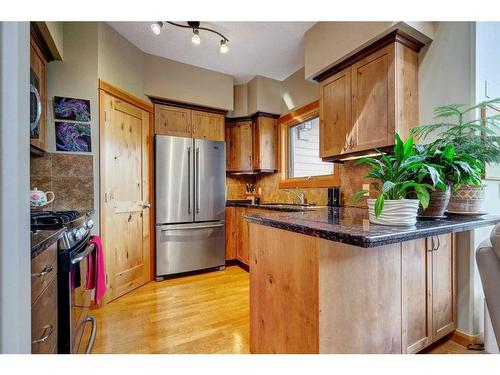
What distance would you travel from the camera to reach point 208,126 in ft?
11.4

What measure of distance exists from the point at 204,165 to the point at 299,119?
1487 mm

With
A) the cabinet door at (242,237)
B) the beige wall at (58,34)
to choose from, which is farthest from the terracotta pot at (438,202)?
the beige wall at (58,34)

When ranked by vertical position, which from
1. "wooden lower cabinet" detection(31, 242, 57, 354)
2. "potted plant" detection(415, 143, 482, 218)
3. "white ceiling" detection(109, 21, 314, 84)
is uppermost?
"white ceiling" detection(109, 21, 314, 84)

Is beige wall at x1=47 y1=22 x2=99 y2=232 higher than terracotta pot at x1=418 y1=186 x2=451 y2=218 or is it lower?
higher

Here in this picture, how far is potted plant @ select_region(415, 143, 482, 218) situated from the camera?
1310 millimetres

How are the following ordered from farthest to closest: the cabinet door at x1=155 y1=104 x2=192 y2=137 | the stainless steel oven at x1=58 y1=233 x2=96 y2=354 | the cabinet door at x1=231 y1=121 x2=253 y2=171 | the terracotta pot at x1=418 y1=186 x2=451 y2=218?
1. the cabinet door at x1=231 y1=121 x2=253 y2=171
2. the cabinet door at x1=155 y1=104 x2=192 y2=137
3. the terracotta pot at x1=418 y1=186 x2=451 y2=218
4. the stainless steel oven at x1=58 y1=233 x2=96 y2=354

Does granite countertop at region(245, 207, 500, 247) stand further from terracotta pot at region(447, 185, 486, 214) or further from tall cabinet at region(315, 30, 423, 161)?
tall cabinet at region(315, 30, 423, 161)

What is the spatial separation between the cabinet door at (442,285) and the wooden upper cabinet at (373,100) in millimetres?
818

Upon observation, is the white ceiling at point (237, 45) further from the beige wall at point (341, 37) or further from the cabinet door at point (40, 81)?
the cabinet door at point (40, 81)

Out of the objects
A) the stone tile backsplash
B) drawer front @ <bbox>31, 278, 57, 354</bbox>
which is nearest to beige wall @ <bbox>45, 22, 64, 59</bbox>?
the stone tile backsplash

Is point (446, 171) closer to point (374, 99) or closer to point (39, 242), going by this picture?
point (374, 99)

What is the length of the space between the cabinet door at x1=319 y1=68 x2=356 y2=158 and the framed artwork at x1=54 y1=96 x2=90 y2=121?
2352 millimetres
